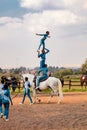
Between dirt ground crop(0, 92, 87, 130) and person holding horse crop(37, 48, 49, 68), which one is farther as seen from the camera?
person holding horse crop(37, 48, 49, 68)

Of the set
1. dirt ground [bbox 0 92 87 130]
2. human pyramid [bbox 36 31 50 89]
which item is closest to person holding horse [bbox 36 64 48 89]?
human pyramid [bbox 36 31 50 89]

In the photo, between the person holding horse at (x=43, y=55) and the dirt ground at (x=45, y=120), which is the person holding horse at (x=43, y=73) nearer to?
the person holding horse at (x=43, y=55)

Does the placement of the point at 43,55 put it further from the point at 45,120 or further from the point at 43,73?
the point at 45,120

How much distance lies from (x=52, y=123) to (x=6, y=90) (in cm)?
287

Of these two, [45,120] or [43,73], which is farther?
[43,73]

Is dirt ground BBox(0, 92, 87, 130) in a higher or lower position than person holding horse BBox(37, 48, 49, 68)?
lower

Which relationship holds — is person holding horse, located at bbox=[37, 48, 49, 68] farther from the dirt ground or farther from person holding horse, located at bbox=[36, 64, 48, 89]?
the dirt ground

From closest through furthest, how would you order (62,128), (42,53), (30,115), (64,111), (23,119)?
1. (62,128)
2. (23,119)
3. (30,115)
4. (64,111)
5. (42,53)

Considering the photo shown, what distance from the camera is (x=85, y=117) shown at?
18453mm

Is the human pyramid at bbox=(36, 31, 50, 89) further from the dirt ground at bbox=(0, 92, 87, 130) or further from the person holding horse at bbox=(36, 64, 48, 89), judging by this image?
the dirt ground at bbox=(0, 92, 87, 130)

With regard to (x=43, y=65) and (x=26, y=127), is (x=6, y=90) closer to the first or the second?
(x=26, y=127)

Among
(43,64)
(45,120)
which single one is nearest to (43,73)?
(43,64)

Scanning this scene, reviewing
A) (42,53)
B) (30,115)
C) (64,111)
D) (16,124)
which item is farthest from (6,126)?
(42,53)

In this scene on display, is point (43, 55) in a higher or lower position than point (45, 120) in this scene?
higher
